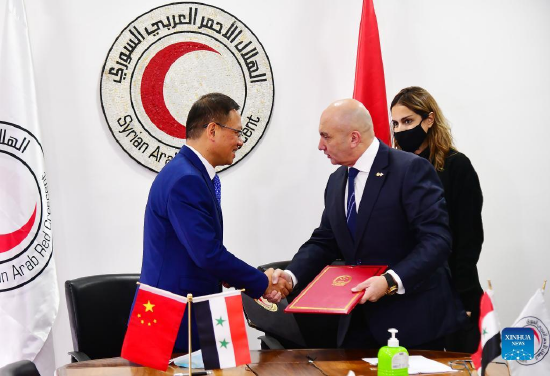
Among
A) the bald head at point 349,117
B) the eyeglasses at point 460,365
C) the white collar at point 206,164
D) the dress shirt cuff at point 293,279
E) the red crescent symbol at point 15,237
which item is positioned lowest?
the eyeglasses at point 460,365

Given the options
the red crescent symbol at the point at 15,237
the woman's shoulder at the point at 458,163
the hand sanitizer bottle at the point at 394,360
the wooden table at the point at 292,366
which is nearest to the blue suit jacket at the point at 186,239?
the wooden table at the point at 292,366

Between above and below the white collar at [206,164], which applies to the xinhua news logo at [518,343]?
below

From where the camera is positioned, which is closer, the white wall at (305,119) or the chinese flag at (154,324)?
the chinese flag at (154,324)

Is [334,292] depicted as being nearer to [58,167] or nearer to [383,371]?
[383,371]

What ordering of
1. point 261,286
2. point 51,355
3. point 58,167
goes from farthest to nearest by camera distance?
point 58,167, point 51,355, point 261,286

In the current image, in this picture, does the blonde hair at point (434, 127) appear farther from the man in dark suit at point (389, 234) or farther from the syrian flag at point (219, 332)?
the syrian flag at point (219, 332)

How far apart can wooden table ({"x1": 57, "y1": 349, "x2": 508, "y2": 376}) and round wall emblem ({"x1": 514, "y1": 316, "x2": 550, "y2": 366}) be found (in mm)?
317

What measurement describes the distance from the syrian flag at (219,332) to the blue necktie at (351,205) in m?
0.92

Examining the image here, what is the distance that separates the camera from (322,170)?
4676 millimetres

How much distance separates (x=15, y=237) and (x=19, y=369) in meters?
1.55

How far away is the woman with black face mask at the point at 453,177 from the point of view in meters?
3.54

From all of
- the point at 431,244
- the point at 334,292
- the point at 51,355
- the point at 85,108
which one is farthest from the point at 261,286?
the point at 85,108

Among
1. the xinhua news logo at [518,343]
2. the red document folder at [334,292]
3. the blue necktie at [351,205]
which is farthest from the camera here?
the blue necktie at [351,205]

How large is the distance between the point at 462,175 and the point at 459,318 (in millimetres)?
978
